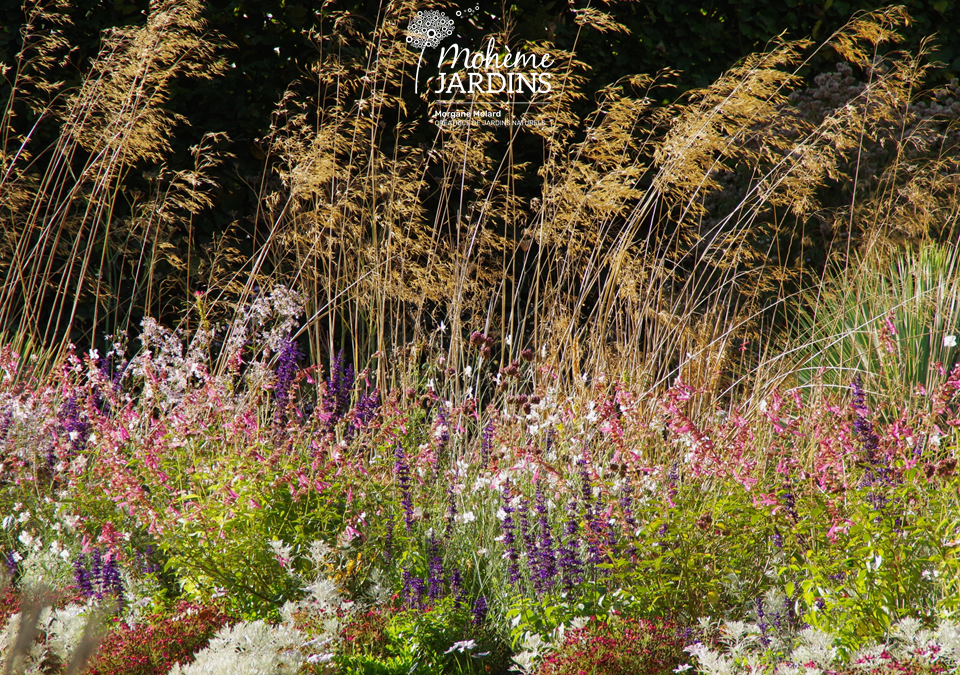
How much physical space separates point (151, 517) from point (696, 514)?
4.34ft

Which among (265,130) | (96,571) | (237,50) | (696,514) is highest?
(237,50)

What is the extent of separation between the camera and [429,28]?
4.84 m

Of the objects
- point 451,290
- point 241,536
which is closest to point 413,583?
point 241,536

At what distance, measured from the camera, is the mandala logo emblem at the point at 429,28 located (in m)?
4.73

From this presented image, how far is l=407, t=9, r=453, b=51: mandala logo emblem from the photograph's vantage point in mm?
4734

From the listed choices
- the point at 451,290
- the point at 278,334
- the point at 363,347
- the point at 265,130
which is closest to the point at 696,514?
the point at 278,334

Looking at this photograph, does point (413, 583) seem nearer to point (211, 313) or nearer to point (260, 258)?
point (260, 258)

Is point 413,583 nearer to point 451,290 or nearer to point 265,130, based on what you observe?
point 451,290

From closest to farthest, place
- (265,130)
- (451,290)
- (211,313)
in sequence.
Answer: (451,290)
(211,313)
(265,130)

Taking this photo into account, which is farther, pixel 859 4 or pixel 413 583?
pixel 859 4

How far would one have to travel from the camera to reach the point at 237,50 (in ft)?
16.4

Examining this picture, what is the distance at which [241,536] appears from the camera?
7.17ft

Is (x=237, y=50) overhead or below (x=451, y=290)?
overhead

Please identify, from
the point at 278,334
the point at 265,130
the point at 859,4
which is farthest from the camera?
the point at 859,4
